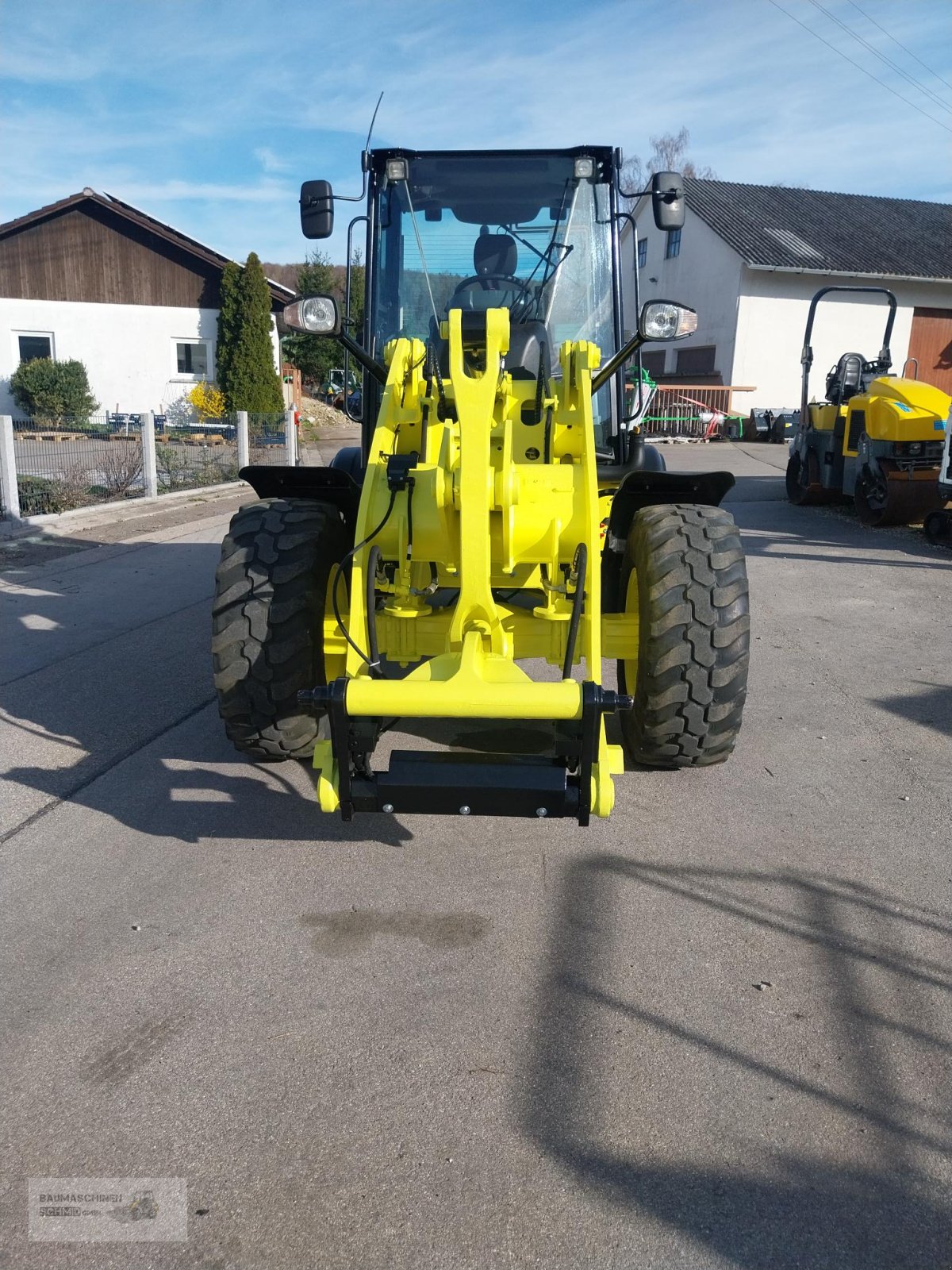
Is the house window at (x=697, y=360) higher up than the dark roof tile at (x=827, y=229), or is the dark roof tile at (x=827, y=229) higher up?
the dark roof tile at (x=827, y=229)

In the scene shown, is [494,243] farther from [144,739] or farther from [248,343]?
[248,343]

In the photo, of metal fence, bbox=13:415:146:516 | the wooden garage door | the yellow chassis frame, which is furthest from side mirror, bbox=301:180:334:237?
the wooden garage door

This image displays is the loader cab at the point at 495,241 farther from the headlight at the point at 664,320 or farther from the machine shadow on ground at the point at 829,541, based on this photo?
the machine shadow on ground at the point at 829,541

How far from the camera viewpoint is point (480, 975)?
2971 mm

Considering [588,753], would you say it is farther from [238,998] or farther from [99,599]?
[99,599]

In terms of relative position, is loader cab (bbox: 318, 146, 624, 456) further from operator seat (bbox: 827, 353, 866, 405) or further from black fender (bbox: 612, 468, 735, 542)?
operator seat (bbox: 827, 353, 866, 405)

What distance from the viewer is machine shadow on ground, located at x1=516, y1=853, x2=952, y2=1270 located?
2.13 metres

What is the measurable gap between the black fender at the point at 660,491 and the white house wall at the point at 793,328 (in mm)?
26033

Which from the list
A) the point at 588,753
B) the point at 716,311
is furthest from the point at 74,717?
the point at 716,311

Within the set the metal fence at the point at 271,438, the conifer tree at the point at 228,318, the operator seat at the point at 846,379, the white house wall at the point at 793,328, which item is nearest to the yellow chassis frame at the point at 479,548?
the operator seat at the point at 846,379

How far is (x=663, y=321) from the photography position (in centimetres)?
402

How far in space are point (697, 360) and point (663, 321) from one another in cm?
2896

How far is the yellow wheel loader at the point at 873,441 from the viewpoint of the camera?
10906 mm

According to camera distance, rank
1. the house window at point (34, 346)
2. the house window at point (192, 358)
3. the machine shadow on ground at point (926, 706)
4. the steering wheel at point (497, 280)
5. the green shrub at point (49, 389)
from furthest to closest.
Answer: the house window at point (192, 358)
the house window at point (34, 346)
the green shrub at point (49, 389)
the machine shadow on ground at point (926, 706)
the steering wheel at point (497, 280)
